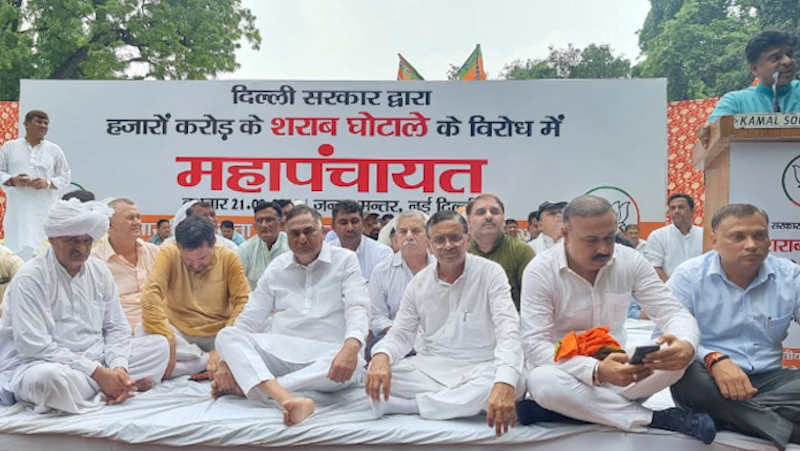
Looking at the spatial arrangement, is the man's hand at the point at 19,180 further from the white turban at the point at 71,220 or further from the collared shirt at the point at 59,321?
the white turban at the point at 71,220

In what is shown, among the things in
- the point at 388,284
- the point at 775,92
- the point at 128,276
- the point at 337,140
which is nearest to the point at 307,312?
the point at 388,284

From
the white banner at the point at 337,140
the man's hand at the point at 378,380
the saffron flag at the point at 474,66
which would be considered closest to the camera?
the man's hand at the point at 378,380

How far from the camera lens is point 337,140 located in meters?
8.98

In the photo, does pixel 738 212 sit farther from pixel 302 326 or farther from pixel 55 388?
pixel 55 388

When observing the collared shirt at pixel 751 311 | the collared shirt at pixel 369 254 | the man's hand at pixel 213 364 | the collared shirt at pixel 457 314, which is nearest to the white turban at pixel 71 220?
the man's hand at pixel 213 364

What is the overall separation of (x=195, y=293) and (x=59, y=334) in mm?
835

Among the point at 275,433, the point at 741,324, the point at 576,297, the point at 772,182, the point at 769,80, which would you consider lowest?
the point at 275,433

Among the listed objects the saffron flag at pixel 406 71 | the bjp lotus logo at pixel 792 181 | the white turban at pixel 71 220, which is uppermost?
the saffron flag at pixel 406 71

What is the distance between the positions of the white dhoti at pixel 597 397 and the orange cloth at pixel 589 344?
0.08 metres

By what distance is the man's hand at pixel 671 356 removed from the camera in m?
2.49

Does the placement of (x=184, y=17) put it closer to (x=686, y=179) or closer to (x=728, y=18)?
(x=686, y=179)

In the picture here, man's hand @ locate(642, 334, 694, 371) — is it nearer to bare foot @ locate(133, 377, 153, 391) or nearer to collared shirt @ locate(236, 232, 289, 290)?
bare foot @ locate(133, 377, 153, 391)

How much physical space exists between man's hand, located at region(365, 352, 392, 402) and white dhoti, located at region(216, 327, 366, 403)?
0.35m

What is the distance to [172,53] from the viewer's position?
53.2 ft
